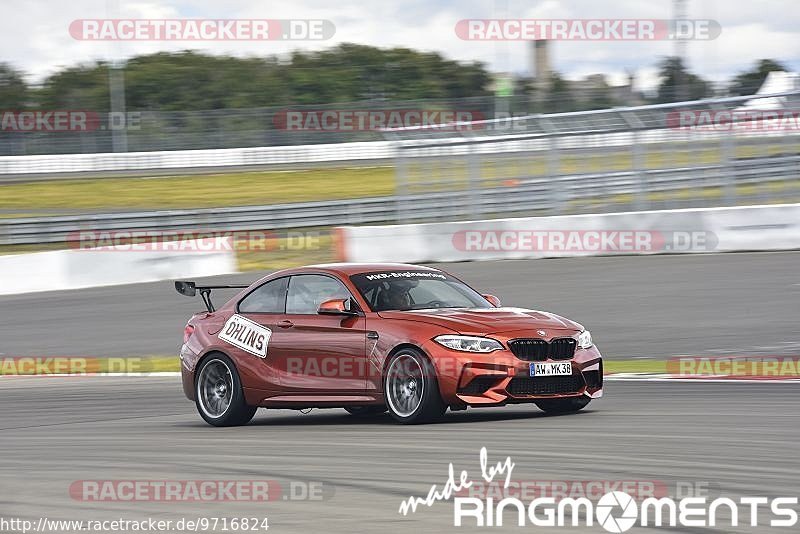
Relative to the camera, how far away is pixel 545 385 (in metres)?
10.1

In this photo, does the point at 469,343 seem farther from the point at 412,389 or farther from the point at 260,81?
the point at 260,81

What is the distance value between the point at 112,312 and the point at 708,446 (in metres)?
15.4

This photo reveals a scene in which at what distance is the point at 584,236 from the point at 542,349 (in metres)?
15.3

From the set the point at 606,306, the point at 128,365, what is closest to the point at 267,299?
the point at 128,365

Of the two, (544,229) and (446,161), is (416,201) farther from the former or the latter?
(544,229)

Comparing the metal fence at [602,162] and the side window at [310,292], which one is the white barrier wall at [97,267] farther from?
the side window at [310,292]

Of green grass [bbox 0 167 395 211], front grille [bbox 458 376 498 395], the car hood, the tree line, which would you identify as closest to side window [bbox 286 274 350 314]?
the car hood

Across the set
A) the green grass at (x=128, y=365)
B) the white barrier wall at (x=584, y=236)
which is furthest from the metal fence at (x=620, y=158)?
the green grass at (x=128, y=365)

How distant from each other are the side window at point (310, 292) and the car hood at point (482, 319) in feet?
2.12

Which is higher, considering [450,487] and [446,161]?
[446,161]

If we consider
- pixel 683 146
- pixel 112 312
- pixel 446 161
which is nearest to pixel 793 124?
pixel 683 146

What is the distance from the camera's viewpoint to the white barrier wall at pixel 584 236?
23.9 m

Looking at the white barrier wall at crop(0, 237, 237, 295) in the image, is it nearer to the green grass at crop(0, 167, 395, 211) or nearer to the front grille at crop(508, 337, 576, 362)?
the green grass at crop(0, 167, 395, 211)

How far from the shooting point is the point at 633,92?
4125 centimetres
